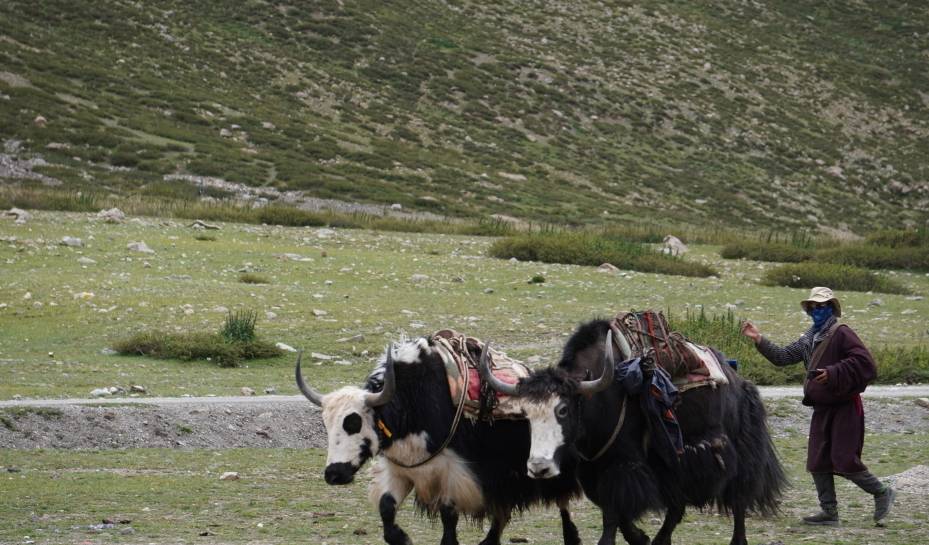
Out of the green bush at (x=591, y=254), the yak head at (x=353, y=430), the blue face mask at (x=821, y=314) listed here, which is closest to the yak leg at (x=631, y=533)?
the yak head at (x=353, y=430)

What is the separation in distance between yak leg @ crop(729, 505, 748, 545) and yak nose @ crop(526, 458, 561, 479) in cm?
173

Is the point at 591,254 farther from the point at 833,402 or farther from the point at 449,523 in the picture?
the point at 449,523

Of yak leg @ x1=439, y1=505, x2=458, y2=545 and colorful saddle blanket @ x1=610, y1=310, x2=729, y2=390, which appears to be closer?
yak leg @ x1=439, y1=505, x2=458, y2=545

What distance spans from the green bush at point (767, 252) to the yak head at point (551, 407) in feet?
71.7

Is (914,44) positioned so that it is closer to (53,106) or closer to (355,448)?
(53,106)

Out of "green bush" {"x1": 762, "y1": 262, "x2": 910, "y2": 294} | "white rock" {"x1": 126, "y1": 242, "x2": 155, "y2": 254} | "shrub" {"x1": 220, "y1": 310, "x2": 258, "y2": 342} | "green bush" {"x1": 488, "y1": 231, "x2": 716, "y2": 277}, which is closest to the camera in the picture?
"shrub" {"x1": 220, "y1": 310, "x2": 258, "y2": 342}

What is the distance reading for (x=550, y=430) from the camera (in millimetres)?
7320

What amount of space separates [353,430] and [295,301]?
11.8 m

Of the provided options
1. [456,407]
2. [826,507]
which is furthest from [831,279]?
[456,407]

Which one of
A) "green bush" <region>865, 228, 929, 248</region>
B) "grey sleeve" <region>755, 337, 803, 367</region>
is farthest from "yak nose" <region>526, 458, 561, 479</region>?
"green bush" <region>865, 228, 929, 248</region>

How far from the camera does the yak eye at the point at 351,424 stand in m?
7.80

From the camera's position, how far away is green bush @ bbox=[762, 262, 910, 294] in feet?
78.9

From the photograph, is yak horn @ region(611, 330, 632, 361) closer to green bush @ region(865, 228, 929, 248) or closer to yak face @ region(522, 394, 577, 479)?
yak face @ region(522, 394, 577, 479)

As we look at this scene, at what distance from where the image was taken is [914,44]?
7438 centimetres
